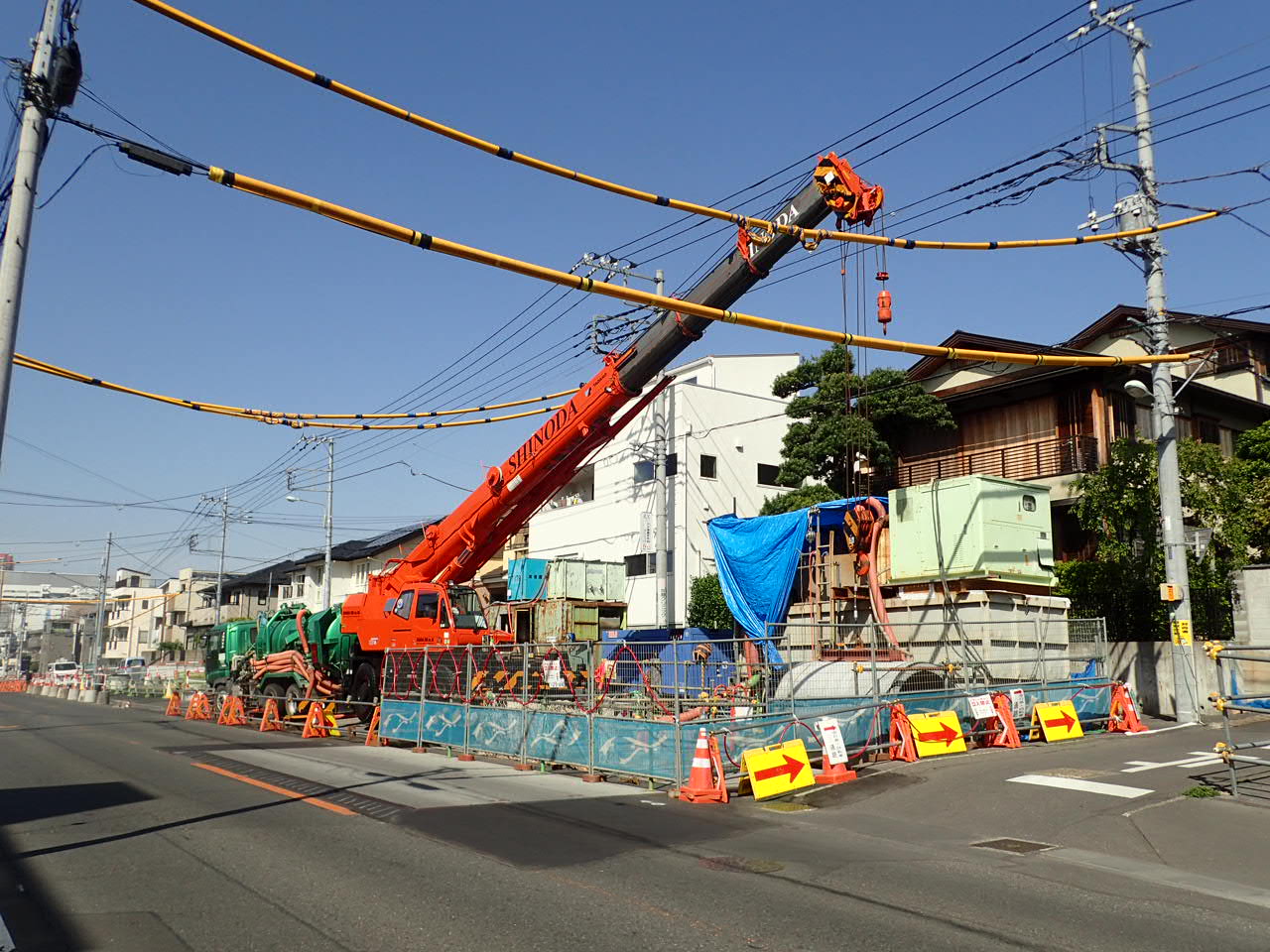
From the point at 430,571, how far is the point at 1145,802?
15.7 meters

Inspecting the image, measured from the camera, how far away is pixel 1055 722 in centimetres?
1625

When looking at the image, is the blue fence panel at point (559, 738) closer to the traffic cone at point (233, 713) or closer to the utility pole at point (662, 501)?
the traffic cone at point (233, 713)

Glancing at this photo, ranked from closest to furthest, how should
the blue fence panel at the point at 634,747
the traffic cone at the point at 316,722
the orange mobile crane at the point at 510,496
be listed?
1. the blue fence panel at the point at 634,747
2. the orange mobile crane at the point at 510,496
3. the traffic cone at the point at 316,722

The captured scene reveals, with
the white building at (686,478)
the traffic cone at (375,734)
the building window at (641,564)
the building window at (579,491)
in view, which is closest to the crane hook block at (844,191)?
the traffic cone at (375,734)

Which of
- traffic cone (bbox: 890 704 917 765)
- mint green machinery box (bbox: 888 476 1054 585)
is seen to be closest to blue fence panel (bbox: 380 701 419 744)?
traffic cone (bbox: 890 704 917 765)

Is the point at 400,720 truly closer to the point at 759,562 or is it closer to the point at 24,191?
the point at 759,562

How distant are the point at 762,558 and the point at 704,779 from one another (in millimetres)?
12402

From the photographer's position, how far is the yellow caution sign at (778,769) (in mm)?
12234

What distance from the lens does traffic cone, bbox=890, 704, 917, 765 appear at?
47.2 ft

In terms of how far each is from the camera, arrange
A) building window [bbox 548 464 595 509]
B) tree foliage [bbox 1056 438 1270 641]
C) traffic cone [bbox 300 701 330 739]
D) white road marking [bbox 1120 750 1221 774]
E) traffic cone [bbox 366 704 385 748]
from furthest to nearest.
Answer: building window [bbox 548 464 595 509] < traffic cone [bbox 300 701 330 739] < tree foliage [bbox 1056 438 1270 641] < traffic cone [bbox 366 704 385 748] < white road marking [bbox 1120 750 1221 774]

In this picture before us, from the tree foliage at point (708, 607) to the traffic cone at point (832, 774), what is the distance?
20.8m

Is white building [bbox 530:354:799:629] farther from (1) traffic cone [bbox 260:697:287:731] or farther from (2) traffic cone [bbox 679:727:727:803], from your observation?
(2) traffic cone [bbox 679:727:727:803]

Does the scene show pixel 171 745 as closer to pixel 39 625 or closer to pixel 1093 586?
pixel 1093 586

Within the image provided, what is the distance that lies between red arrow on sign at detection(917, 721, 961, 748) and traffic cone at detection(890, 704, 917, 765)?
10.8 inches
